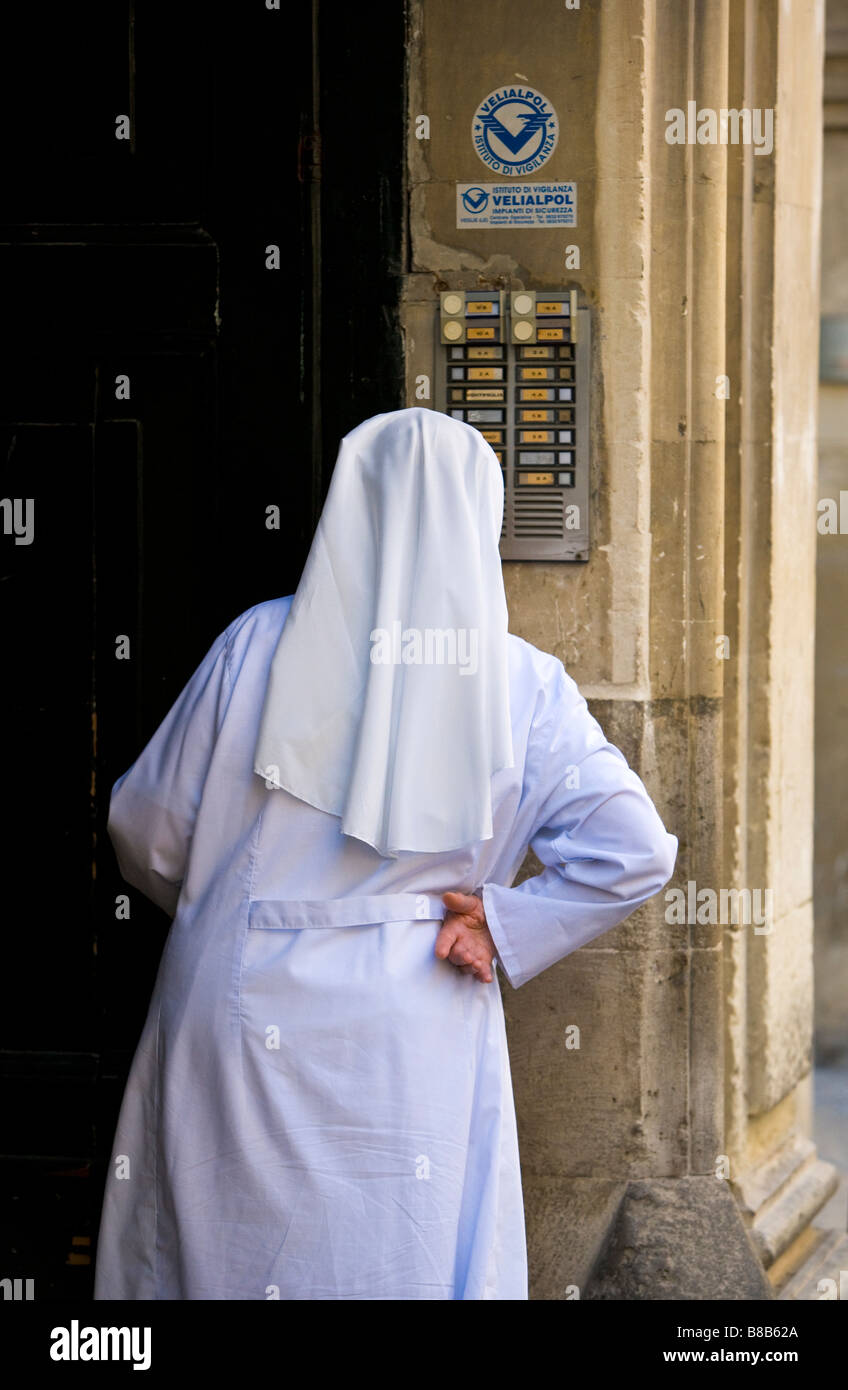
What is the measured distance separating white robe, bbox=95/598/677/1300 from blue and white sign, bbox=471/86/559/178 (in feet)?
4.26

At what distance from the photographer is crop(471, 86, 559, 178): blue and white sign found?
3381 millimetres

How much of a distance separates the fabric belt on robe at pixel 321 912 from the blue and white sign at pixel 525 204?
165 cm

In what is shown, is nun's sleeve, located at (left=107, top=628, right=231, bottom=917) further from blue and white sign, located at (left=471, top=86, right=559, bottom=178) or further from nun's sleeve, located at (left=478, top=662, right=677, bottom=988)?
blue and white sign, located at (left=471, top=86, right=559, bottom=178)

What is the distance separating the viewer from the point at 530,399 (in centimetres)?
341

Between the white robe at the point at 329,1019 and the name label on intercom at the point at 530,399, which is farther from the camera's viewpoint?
the name label on intercom at the point at 530,399

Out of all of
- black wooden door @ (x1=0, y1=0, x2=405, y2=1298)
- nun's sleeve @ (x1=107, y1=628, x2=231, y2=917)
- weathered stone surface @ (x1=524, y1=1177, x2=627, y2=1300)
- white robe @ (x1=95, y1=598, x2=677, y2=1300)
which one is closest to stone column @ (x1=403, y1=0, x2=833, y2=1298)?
weathered stone surface @ (x1=524, y1=1177, x2=627, y2=1300)

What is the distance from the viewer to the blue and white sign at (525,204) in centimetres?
338

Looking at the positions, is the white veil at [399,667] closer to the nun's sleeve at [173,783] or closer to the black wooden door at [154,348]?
the nun's sleeve at [173,783]

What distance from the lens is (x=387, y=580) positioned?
254 cm

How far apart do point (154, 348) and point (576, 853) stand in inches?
65.5
